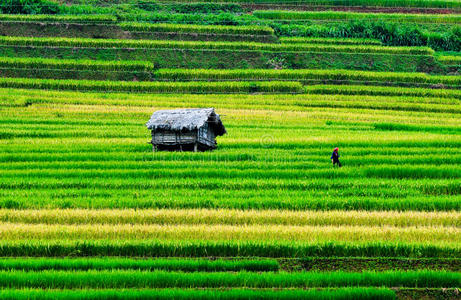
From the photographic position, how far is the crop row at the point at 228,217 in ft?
48.3

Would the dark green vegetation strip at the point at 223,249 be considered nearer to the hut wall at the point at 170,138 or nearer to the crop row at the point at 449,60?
the hut wall at the point at 170,138

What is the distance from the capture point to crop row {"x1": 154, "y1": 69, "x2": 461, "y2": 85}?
49469mm

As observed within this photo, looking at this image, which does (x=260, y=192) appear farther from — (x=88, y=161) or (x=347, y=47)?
(x=347, y=47)

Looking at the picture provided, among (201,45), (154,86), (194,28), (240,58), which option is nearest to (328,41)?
(240,58)

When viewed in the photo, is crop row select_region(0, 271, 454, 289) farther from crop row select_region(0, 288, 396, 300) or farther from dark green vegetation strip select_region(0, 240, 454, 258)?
dark green vegetation strip select_region(0, 240, 454, 258)

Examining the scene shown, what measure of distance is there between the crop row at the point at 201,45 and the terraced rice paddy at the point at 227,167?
0.20 m

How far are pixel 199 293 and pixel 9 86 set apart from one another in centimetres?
4083

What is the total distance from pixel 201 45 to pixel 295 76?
11.3 metres

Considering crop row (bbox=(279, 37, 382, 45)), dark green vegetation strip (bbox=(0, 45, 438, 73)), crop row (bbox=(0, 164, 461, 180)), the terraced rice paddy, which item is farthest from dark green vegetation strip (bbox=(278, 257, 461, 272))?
crop row (bbox=(279, 37, 382, 45))

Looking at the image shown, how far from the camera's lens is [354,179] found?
775 inches

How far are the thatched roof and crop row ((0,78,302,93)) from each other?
21.5 meters

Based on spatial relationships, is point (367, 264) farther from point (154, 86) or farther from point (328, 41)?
point (328, 41)

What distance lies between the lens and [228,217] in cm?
1488

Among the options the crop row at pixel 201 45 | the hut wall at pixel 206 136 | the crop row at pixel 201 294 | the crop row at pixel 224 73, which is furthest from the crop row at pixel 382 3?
the crop row at pixel 201 294
